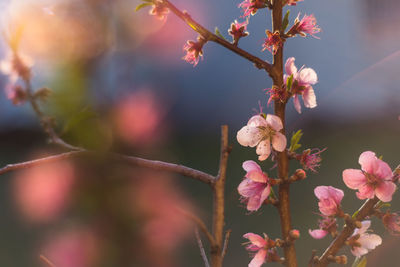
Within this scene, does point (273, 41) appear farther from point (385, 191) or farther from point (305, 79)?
point (385, 191)

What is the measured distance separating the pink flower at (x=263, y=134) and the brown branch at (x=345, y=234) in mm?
167

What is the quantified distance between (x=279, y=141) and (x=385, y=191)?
172 mm

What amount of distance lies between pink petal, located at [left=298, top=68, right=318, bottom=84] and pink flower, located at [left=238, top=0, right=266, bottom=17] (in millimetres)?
130

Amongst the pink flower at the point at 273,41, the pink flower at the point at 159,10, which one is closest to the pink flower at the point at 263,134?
the pink flower at the point at 273,41

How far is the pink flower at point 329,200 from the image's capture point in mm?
568

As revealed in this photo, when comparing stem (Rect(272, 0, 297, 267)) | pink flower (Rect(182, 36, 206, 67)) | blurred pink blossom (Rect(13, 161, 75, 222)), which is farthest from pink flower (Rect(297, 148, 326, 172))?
blurred pink blossom (Rect(13, 161, 75, 222))

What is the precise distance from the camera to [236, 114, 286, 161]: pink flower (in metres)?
0.53

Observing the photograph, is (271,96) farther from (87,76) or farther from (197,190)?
(197,190)

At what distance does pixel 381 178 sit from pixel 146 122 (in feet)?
1.24

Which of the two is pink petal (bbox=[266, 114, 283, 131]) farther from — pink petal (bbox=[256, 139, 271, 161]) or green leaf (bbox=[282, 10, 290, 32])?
green leaf (bbox=[282, 10, 290, 32])

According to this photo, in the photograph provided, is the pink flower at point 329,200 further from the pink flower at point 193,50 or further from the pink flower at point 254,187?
the pink flower at point 193,50

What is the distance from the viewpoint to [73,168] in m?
0.32

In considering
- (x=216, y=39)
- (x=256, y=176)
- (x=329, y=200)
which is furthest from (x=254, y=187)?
(x=216, y=39)

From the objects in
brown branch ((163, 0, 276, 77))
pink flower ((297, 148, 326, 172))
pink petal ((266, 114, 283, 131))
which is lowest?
pink flower ((297, 148, 326, 172))
